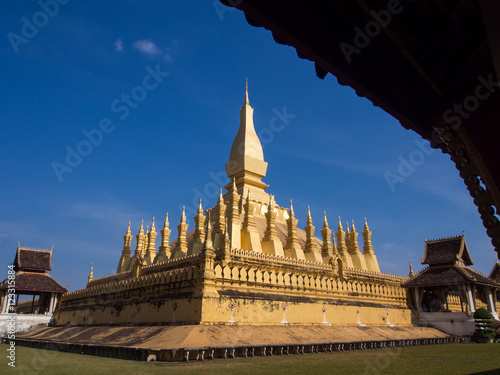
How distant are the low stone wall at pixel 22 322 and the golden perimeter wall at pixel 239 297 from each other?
8710 mm

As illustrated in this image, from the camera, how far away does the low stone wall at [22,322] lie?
28922 millimetres

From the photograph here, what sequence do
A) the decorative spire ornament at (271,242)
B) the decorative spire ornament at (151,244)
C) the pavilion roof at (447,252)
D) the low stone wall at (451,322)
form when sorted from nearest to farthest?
1. the low stone wall at (451,322)
2. the decorative spire ornament at (271,242)
3. the pavilion roof at (447,252)
4. the decorative spire ornament at (151,244)

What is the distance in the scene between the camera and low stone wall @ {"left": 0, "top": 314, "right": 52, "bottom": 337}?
94.9ft

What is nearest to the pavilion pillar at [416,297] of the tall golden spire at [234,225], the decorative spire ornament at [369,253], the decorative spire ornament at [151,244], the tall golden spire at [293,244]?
the decorative spire ornament at [369,253]

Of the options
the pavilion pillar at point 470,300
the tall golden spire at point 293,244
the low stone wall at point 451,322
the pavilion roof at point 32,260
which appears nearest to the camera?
the low stone wall at point 451,322

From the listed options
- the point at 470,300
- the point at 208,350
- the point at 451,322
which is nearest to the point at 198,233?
the point at 208,350

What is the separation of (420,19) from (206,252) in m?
11.7

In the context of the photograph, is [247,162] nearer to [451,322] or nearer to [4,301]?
[451,322]

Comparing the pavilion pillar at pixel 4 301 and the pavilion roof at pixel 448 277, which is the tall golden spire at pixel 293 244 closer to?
the pavilion roof at pixel 448 277

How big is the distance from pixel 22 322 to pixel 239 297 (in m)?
24.4

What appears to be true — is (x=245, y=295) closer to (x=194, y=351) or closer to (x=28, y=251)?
(x=194, y=351)

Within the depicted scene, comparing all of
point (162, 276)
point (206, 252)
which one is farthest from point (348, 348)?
point (162, 276)

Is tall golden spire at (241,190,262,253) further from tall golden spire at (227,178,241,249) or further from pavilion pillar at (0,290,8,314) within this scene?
pavilion pillar at (0,290,8,314)

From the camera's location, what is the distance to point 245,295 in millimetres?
14672
